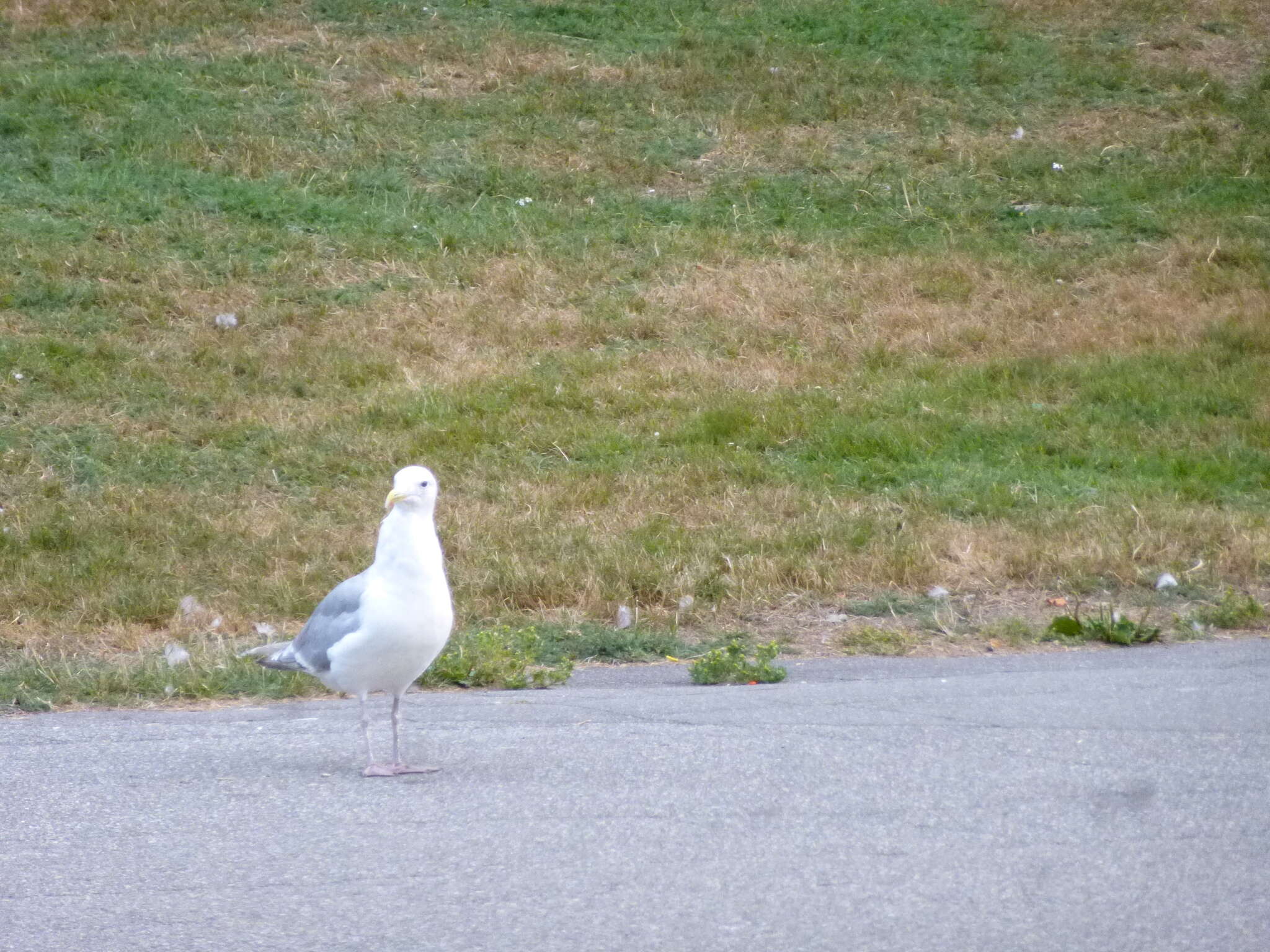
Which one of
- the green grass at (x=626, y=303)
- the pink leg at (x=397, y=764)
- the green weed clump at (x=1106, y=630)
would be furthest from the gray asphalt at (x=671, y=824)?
the green grass at (x=626, y=303)

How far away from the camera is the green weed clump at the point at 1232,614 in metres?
8.00

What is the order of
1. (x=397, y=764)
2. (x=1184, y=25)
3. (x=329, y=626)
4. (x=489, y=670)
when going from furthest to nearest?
(x=1184, y=25) → (x=489, y=670) → (x=397, y=764) → (x=329, y=626)

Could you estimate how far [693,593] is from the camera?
868 cm

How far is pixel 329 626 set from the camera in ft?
18.2

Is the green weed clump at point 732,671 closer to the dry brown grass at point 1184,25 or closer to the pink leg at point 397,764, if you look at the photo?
the pink leg at point 397,764

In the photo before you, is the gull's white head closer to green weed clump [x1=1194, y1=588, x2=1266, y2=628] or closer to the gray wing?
the gray wing

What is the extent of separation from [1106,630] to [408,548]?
4.01 metres

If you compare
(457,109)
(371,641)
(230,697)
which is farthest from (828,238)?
(371,641)

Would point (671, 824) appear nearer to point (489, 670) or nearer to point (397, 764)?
point (397, 764)

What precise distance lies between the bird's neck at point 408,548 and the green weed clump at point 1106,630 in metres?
3.79

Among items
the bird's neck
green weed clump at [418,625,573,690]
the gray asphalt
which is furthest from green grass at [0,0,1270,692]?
the bird's neck

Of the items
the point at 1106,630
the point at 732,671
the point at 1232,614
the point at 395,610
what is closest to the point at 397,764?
the point at 395,610

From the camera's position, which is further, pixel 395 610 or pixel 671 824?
pixel 395 610

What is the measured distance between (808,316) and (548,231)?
118 inches
